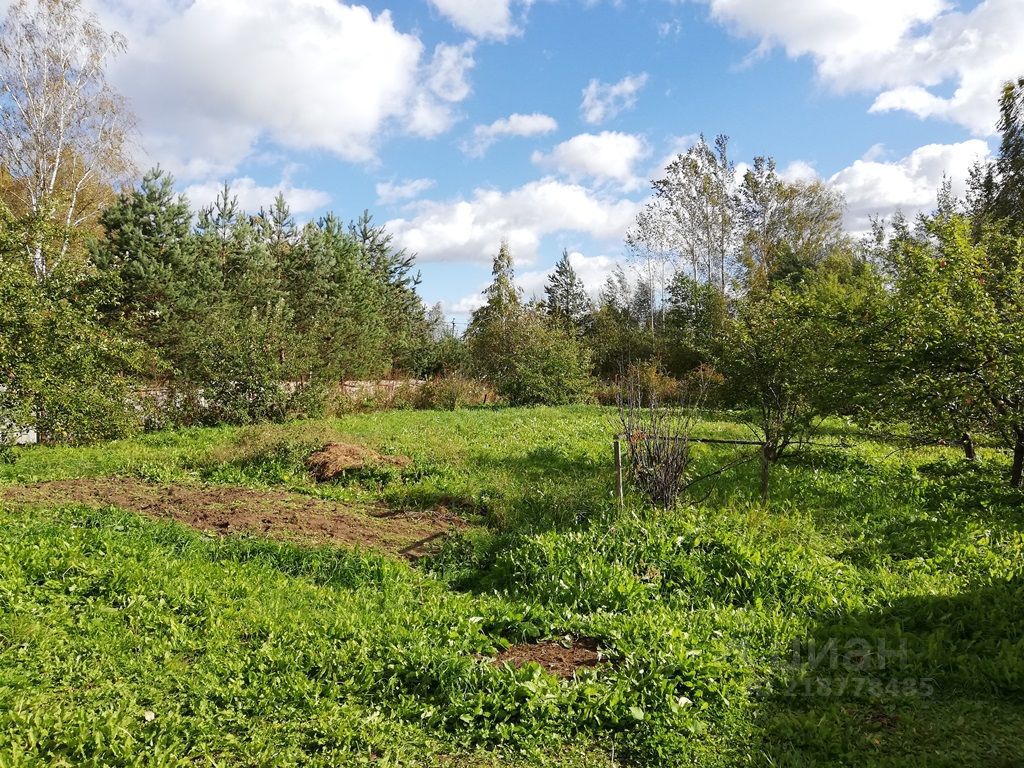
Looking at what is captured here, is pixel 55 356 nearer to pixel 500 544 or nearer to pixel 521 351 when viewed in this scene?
pixel 500 544

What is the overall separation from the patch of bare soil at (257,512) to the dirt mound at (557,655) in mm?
2349

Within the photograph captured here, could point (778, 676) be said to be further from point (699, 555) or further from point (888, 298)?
point (888, 298)

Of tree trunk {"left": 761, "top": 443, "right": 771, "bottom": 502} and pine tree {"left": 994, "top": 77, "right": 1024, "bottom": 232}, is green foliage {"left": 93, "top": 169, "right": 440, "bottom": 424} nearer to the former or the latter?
tree trunk {"left": 761, "top": 443, "right": 771, "bottom": 502}

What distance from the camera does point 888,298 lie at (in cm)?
946

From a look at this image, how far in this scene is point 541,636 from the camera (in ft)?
14.9

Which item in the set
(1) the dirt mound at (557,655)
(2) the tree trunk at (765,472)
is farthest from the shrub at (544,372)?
(1) the dirt mound at (557,655)

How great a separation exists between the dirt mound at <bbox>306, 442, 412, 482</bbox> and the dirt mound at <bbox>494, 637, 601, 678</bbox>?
5.82 m

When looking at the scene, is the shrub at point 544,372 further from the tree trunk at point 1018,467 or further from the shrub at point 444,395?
the tree trunk at point 1018,467

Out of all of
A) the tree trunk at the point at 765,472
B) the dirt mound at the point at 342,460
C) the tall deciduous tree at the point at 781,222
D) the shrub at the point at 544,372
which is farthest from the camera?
the tall deciduous tree at the point at 781,222

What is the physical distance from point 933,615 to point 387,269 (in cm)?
2685

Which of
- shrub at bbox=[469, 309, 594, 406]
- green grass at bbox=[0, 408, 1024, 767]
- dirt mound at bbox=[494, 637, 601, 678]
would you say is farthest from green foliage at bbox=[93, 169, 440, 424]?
dirt mound at bbox=[494, 637, 601, 678]

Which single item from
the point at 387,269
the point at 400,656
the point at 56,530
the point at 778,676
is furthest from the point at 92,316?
the point at 387,269

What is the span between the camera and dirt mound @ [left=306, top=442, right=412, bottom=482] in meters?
9.60

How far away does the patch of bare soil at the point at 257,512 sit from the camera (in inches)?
265
